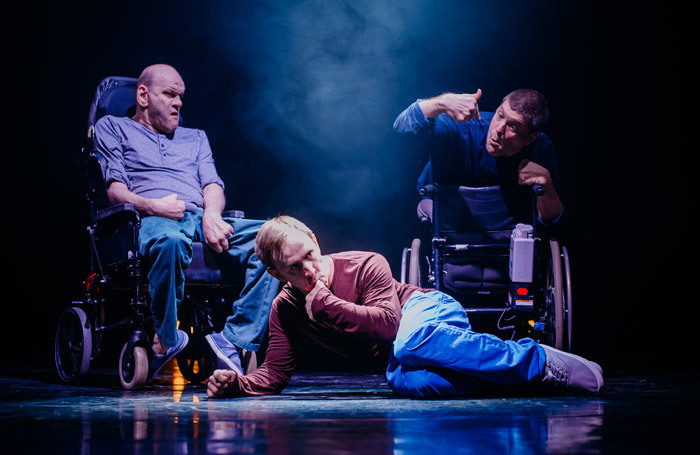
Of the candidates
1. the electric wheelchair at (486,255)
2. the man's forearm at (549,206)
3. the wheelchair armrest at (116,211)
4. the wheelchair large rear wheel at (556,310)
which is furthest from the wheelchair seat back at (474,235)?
the wheelchair armrest at (116,211)

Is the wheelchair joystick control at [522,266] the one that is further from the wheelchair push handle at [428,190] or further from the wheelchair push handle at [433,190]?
the wheelchair push handle at [428,190]

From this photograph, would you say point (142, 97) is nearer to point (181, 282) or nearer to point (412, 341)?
point (181, 282)

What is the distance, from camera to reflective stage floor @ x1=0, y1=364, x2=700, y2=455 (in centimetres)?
130

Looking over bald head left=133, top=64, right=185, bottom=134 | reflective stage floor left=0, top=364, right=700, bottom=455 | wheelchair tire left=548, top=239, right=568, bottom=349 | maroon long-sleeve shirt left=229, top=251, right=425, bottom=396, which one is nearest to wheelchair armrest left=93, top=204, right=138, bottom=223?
bald head left=133, top=64, right=185, bottom=134

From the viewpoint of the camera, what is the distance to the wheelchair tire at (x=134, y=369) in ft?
8.36

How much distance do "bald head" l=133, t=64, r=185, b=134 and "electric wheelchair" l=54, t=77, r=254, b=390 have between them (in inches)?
6.2

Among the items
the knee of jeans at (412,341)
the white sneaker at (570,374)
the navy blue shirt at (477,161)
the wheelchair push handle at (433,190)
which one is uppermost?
the navy blue shirt at (477,161)

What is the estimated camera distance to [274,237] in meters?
2.03

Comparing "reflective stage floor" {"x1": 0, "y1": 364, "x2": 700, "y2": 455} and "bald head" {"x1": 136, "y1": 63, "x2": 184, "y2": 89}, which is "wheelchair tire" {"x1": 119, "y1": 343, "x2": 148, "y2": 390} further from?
→ "bald head" {"x1": 136, "y1": 63, "x2": 184, "y2": 89}

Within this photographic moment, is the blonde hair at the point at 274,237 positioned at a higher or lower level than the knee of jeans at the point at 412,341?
higher

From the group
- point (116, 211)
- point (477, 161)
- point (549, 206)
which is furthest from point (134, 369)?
point (549, 206)

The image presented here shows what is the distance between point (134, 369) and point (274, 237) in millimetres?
924

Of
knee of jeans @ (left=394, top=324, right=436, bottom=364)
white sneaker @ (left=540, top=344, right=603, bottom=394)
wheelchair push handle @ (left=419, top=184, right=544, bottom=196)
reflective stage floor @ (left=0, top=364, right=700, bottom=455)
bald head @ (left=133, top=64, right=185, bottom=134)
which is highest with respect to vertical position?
bald head @ (left=133, top=64, right=185, bottom=134)

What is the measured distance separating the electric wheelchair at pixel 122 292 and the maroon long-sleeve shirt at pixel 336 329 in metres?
0.52
